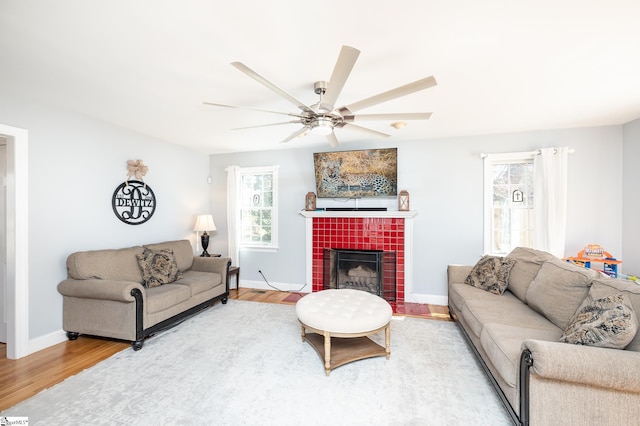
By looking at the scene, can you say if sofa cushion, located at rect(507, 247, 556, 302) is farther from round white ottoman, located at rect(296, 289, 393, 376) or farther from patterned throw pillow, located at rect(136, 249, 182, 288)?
patterned throw pillow, located at rect(136, 249, 182, 288)

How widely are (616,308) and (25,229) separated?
14.6ft

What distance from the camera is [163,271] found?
10.5 feet

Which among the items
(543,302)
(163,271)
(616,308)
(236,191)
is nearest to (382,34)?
(616,308)

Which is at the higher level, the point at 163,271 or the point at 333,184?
the point at 333,184

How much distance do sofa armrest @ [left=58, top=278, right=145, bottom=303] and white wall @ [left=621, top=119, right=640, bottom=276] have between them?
5.37 meters

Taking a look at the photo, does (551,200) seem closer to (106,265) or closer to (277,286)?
(277,286)

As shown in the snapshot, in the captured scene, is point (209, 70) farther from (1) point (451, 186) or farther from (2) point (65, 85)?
(1) point (451, 186)

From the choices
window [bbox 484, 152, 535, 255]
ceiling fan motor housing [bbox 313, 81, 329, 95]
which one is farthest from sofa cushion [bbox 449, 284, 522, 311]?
ceiling fan motor housing [bbox 313, 81, 329, 95]

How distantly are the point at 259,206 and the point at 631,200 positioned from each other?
197 inches

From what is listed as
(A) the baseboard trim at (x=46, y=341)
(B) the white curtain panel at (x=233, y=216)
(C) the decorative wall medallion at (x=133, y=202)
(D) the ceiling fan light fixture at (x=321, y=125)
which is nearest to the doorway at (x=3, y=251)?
(A) the baseboard trim at (x=46, y=341)

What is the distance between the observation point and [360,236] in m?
4.14

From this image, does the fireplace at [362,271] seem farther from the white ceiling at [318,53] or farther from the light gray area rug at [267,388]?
the white ceiling at [318,53]

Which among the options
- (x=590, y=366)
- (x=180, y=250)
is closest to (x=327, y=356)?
(x=590, y=366)

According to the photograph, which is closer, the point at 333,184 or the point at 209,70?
the point at 209,70
